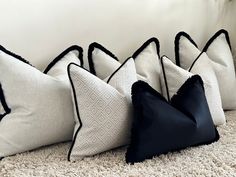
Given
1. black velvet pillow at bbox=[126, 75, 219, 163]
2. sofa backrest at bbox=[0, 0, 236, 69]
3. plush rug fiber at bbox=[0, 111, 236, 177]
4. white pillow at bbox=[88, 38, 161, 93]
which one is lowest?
plush rug fiber at bbox=[0, 111, 236, 177]

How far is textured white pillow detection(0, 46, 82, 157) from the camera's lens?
1420 mm

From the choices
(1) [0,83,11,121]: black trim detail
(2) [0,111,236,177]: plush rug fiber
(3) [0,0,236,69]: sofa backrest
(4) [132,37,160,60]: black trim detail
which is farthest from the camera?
(4) [132,37,160,60]: black trim detail

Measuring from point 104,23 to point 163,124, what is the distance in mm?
617

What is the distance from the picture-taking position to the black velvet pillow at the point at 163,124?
138 centimetres

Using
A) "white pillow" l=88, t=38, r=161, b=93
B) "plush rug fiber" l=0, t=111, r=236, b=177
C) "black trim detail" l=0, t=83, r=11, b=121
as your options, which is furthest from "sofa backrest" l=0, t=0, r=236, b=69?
"plush rug fiber" l=0, t=111, r=236, b=177

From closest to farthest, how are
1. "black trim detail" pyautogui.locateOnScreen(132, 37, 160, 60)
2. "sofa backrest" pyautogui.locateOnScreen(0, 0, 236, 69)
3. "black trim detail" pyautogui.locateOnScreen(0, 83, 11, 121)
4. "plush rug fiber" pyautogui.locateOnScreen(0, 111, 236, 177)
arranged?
"plush rug fiber" pyautogui.locateOnScreen(0, 111, 236, 177) → "black trim detail" pyautogui.locateOnScreen(0, 83, 11, 121) → "sofa backrest" pyautogui.locateOnScreen(0, 0, 236, 69) → "black trim detail" pyautogui.locateOnScreen(132, 37, 160, 60)

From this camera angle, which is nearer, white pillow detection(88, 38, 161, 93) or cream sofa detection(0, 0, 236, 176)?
cream sofa detection(0, 0, 236, 176)

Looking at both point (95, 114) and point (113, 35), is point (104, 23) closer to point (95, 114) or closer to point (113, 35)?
point (113, 35)

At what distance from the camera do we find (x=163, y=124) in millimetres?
1388

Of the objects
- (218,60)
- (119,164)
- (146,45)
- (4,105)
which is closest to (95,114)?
(119,164)

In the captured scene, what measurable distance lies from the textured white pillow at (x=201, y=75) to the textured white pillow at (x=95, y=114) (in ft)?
0.88

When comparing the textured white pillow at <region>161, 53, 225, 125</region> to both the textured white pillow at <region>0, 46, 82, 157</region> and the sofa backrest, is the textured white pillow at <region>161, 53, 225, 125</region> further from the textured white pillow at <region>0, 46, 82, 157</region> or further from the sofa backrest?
the textured white pillow at <region>0, 46, 82, 157</region>

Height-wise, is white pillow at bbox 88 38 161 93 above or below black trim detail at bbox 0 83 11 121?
above

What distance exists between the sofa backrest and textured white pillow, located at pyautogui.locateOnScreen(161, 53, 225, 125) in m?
0.29
